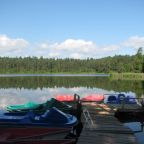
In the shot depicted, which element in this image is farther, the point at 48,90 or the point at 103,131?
the point at 48,90

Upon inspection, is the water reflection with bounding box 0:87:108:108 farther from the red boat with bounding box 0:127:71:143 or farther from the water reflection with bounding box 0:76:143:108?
the red boat with bounding box 0:127:71:143

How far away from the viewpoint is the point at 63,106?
21297 millimetres

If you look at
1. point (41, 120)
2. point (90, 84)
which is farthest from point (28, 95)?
point (90, 84)

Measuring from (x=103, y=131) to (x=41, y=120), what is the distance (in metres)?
3.12

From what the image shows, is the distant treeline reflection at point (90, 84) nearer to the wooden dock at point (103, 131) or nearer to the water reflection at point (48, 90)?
the water reflection at point (48, 90)

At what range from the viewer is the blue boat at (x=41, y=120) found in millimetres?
16016

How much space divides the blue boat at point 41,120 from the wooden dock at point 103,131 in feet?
3.54

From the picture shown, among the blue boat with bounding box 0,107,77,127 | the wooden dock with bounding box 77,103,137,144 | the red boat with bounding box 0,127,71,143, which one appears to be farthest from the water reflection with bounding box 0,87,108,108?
the red boat with bounding box 0,127,71,143

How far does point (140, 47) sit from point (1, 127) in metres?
99.9

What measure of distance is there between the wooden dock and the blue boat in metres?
1.08

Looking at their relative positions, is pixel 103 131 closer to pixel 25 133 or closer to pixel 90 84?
pixel 25 133

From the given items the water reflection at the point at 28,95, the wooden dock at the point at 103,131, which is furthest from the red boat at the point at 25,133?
the water reflection at the point at 28,95

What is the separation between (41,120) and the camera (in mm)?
16359

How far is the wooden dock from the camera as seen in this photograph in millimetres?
14828
